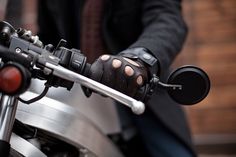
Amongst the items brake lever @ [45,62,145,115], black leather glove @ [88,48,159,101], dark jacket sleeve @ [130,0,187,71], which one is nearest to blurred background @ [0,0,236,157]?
dark jacket sleeve @ [130,0,187,71]

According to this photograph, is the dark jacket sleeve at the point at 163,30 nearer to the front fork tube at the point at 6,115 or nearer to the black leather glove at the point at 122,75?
the black leather glove at the point at 122,75

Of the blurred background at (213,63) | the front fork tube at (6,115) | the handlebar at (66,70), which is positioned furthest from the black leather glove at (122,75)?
the blurred background at (213,63)

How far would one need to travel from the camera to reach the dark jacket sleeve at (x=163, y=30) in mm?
909

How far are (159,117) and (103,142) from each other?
39 cm

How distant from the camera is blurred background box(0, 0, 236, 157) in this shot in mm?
2609

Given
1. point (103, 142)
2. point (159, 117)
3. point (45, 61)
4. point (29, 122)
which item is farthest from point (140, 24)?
point (45, 61)

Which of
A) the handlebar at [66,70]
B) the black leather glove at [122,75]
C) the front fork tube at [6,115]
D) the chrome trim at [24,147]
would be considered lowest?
the chrome trim at [24,147]

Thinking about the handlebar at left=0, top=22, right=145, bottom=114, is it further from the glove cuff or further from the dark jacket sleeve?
the dark jacket sleeve

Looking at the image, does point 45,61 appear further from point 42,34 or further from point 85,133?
point 42,34

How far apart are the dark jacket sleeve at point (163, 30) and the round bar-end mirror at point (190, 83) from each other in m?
0.18

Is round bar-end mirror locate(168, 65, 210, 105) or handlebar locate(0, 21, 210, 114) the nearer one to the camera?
handlebar locate(0, 21, 210, 114)

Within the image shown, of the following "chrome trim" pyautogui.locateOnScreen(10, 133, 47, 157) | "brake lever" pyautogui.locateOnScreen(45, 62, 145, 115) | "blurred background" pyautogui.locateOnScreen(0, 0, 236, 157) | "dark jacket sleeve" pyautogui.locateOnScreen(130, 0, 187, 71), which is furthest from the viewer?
"blurred background" pyautogui.locateOnScreen(0, 0, 236, 157)

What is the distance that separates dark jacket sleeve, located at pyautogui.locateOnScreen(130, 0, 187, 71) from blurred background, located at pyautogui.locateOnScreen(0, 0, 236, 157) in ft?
4.63

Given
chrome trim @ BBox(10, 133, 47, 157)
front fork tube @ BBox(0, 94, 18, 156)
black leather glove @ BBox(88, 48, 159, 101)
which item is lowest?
chrome trim @ BBox(10, 133, 47, 157)
